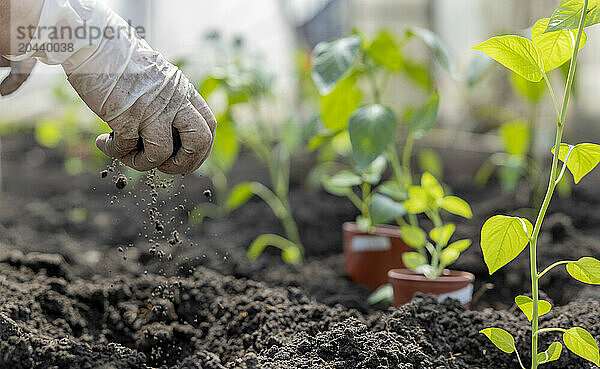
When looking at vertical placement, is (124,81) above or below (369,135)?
above

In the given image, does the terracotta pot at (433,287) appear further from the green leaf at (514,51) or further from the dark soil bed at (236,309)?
the green leaf at (514,51)

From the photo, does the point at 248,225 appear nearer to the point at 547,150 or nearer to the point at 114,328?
the point at 114,328

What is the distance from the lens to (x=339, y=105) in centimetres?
158

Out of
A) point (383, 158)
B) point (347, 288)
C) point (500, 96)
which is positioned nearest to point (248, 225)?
point (347, 288)

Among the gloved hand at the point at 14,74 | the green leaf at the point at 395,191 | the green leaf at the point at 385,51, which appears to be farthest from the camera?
the green leaf at the point at 385,51

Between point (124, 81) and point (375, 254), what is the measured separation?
94 cm

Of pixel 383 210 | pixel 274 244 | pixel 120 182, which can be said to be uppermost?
pixel 120 182

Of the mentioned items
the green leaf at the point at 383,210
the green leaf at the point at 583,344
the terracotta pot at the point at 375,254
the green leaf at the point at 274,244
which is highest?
the green leaf at the point at 383,210

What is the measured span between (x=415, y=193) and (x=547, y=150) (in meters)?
1.70

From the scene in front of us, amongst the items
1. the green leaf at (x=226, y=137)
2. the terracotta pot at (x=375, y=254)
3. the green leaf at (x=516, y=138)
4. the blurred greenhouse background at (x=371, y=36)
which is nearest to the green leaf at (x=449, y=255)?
the terracotta pot at (x=375, y=254)

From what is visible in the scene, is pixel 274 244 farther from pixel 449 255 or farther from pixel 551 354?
pixel 551 354

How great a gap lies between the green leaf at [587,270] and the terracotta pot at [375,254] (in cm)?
78

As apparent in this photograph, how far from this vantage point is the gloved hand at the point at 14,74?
112 cm

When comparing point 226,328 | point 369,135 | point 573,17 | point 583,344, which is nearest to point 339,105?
point 369,135
